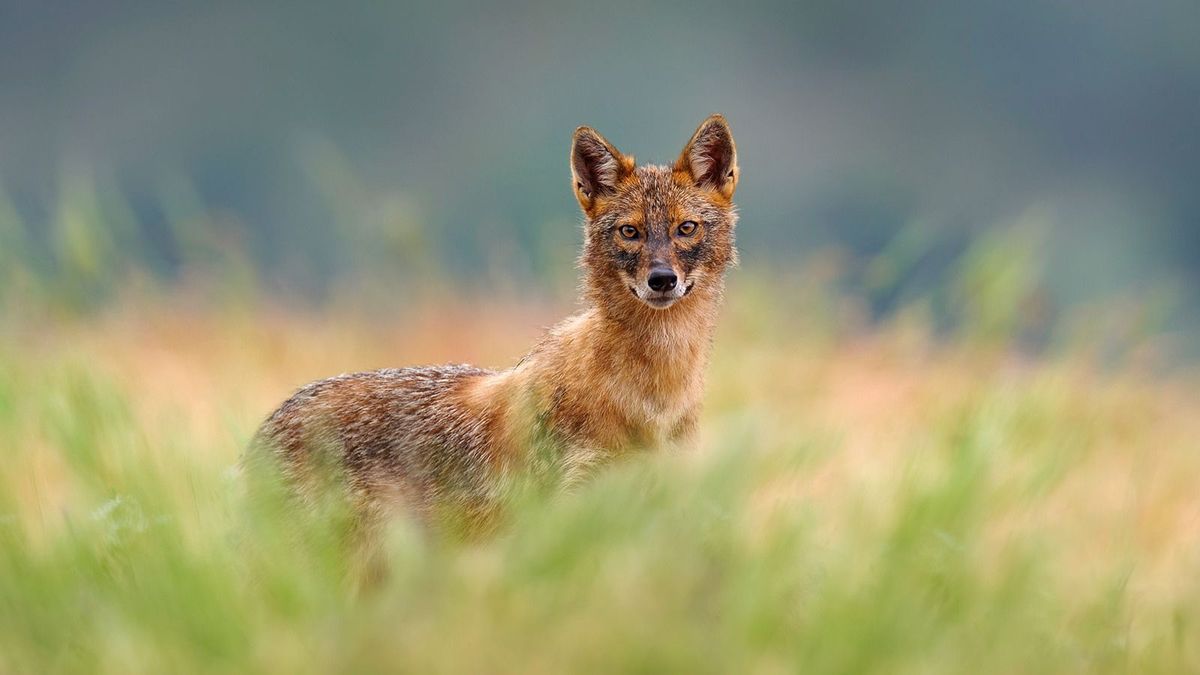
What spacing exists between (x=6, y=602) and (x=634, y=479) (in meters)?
1.76

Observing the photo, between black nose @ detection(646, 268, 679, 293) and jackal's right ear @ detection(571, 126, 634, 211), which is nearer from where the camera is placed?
black nose @ detection(646, 268, 679, 293)

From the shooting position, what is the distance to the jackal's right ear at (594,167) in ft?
18.3

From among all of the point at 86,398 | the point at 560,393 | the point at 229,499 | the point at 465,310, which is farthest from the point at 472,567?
the point at 465,310

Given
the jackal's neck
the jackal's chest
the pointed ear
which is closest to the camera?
the jackal's chest

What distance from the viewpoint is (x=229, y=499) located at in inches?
159

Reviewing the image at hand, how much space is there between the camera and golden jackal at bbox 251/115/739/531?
5043 mm

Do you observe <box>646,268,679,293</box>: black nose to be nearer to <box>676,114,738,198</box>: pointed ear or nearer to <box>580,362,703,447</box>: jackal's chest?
<box>580,362,703,447</box>: jackal's chest

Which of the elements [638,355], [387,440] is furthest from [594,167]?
[387,440]

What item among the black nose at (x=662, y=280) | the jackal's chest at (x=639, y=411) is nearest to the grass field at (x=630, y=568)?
the jackal's chest at (x=639, y=411)

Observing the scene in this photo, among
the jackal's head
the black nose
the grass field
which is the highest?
the jackal's head

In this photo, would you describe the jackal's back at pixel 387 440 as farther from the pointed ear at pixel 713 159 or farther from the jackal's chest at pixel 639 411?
the pointed ear at pixel 713 159

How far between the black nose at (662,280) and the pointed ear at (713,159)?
76cm

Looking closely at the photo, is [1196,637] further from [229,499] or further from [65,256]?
[65,256]

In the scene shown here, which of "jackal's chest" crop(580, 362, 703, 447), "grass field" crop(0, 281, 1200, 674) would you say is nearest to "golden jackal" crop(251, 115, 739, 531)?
"jackal's chest" crop(580, 362, 703, 447)
